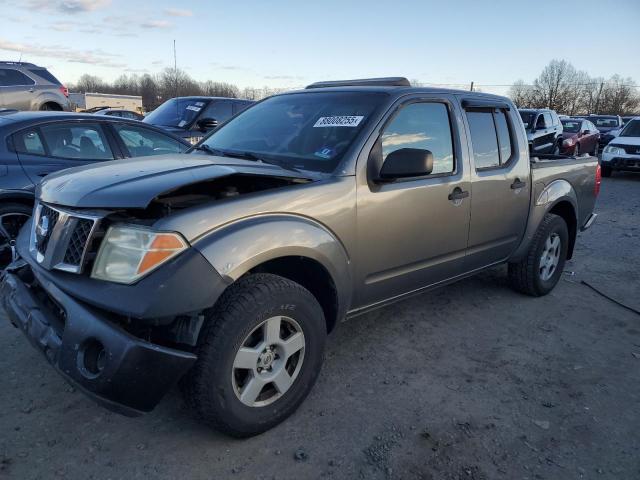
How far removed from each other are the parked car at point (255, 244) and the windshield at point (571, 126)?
15.9 m

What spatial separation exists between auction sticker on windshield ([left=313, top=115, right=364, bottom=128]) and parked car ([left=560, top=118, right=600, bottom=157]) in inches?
597

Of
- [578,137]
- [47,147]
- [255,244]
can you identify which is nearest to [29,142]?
[47,147]

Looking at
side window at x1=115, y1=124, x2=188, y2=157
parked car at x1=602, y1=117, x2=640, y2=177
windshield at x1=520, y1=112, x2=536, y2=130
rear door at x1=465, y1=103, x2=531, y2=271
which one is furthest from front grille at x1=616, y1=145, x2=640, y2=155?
side window at x1=115, y1=124, x2=188, y2=157

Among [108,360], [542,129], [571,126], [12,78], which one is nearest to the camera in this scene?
[108,360]

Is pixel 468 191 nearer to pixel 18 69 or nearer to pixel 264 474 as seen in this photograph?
pixel 264 474

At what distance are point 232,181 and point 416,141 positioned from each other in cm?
139

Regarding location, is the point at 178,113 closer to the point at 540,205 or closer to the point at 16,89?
the point at 16,89

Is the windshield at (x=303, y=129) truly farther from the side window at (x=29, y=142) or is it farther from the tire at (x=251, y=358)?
the side window at (x=29, y=142)

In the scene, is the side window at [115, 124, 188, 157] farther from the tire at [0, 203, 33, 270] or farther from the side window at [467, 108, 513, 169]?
the side window at [467, 108, 513, 169]

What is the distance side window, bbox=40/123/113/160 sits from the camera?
496cm

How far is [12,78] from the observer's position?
1255 cm

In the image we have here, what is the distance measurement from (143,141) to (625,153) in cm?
1338

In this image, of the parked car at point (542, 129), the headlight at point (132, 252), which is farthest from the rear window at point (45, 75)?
the headlight at point (132, 252)

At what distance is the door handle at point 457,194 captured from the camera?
356cm
